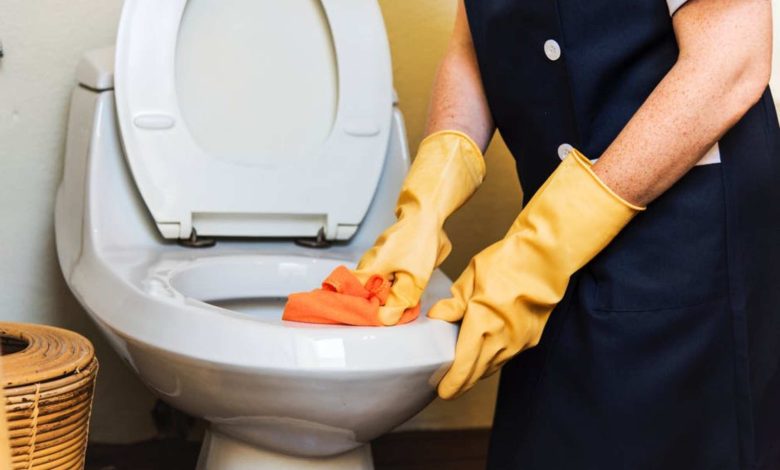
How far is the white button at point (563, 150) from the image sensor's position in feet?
2.90

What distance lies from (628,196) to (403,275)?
22 centimetres

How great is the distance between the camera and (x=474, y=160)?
982 millimetres

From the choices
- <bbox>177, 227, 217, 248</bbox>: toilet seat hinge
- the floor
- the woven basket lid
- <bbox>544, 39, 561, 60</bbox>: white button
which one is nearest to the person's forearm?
<bbox>544, 39, 561, 60</bbox>: white button

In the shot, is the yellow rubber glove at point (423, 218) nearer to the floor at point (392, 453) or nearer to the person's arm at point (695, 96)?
the person's arm at point (695, 96)

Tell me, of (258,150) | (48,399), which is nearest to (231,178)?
(258,150)

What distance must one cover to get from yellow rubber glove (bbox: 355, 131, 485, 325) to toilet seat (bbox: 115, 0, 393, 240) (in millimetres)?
185

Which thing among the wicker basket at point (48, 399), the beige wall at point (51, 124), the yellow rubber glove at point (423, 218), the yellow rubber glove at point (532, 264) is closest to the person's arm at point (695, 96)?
the yellow rubber glove at point (532, 264)

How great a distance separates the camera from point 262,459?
0.90 meters

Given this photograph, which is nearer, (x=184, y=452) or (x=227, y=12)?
(x=227, y=12)

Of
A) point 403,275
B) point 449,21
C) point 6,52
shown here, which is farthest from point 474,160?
point 6,52

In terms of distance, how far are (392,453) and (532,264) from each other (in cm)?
71

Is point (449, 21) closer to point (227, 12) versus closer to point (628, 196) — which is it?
point (227, 12)

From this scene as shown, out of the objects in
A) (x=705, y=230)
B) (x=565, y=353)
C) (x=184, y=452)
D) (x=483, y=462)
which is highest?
(x=705, y=230)

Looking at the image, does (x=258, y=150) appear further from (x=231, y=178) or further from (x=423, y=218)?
(x=423, y=218)
